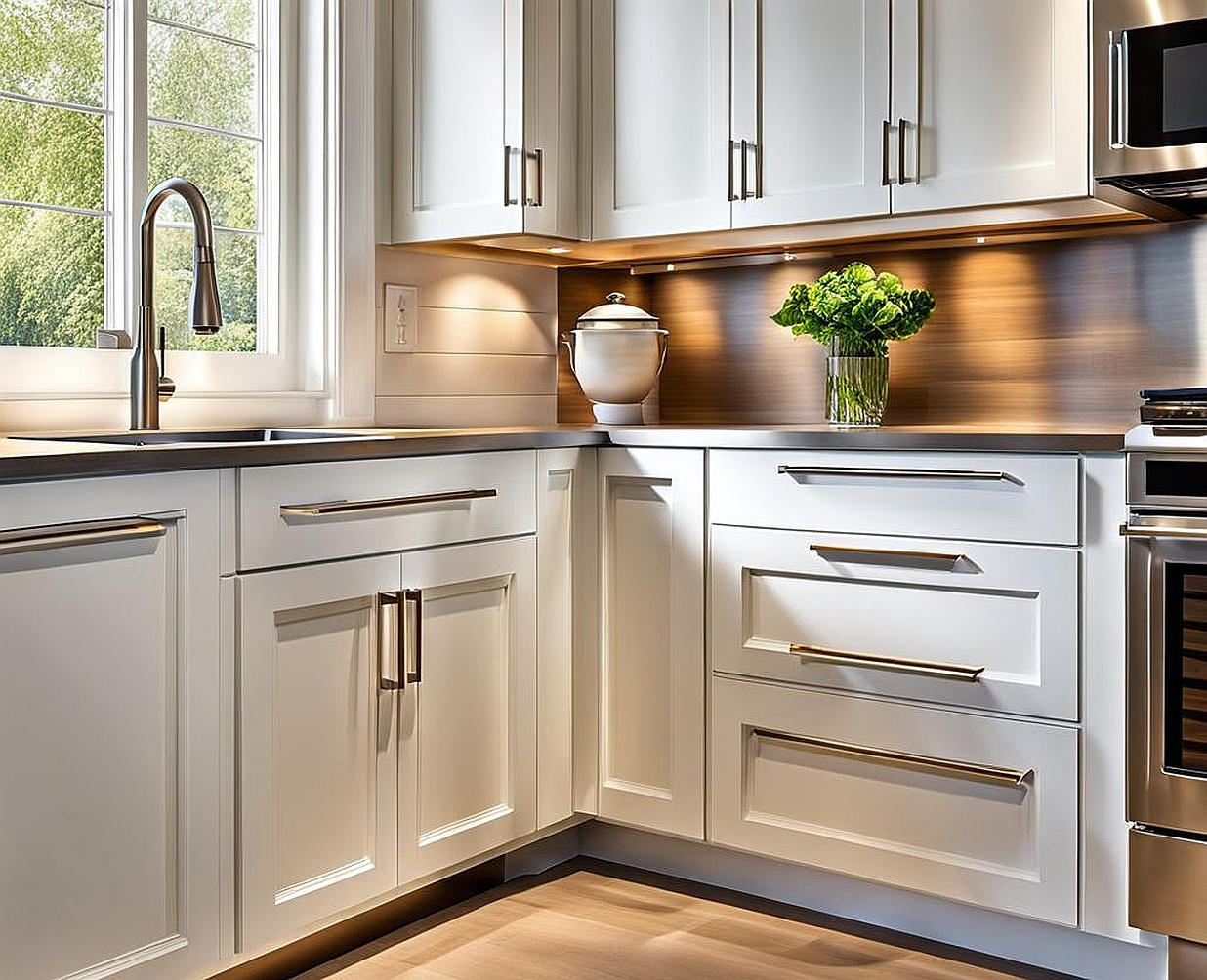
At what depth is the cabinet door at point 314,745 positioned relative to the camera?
1.95m

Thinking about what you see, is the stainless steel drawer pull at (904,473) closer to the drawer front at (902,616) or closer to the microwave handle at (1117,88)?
the drawer front at (902,616)

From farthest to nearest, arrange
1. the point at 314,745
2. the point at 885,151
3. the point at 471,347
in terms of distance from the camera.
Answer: the point at 471,347, the point at 885,151, the point at 314,745

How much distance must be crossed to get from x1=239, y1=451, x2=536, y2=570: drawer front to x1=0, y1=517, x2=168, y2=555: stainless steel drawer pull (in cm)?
18

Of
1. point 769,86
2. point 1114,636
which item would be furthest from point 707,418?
point 1114,636

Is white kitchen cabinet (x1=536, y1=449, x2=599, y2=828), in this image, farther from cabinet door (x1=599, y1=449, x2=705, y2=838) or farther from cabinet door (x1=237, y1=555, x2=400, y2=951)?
cabinet door (x1=237, y1=555, x2=400, y2=951)

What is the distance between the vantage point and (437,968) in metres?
2.20

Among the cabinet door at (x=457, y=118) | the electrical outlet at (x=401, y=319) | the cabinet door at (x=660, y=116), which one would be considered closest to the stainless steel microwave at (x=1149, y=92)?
the cabinet door at (x=660, y=116)

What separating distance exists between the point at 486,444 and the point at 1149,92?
124 cm

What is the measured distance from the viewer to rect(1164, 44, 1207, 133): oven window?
206 centimetres

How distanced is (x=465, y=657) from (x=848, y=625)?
26.6 inches

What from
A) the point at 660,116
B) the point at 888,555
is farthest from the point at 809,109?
the point at 888,555

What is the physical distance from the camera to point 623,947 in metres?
2.30

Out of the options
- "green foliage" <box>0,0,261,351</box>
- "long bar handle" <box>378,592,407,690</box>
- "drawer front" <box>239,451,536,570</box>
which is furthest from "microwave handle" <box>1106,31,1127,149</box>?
"green foliage" <box>0,0,261,351</box>

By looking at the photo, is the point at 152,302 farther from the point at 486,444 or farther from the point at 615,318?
the point at 615,318
